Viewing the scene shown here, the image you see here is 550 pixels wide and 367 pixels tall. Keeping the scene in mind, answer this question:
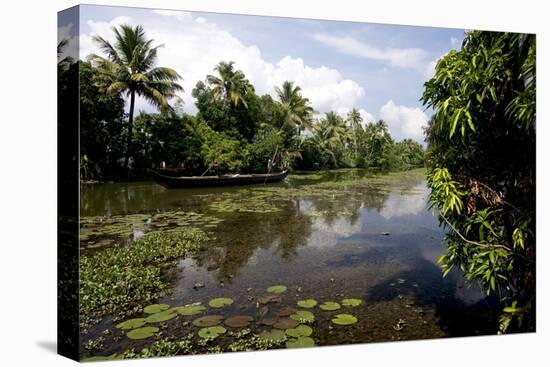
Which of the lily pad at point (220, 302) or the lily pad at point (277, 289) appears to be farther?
the lily pad at point (277, 289)

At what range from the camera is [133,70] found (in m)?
3.34

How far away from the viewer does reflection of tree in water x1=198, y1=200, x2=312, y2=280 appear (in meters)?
3.91

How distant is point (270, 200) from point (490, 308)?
7.10 feet

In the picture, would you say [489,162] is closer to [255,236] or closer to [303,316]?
[303,316]

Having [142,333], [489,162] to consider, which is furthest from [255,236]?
[489,162]

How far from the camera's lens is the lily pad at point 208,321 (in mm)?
3209

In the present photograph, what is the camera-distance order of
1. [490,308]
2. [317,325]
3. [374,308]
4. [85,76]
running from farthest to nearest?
[490,308] < [374,308] < [317,325] < [85,76]

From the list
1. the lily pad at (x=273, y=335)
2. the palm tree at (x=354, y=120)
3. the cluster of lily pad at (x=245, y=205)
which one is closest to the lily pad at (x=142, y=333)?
the lily pad at (x=273, y=335)

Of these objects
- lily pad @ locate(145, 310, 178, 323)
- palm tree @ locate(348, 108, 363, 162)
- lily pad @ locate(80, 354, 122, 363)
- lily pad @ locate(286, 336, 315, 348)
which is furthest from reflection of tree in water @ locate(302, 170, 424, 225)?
lily pad @ locate(80, 354, 122, 363)

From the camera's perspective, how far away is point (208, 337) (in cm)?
315

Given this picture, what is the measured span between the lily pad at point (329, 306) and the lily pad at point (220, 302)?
2.41ft

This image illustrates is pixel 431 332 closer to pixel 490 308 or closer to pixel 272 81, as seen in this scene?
pixel 490 308

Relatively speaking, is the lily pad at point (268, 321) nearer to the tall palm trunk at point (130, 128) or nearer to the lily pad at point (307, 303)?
the lily pad at point (307, 303)

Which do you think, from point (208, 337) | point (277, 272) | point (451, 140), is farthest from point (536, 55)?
point (208, 337)
